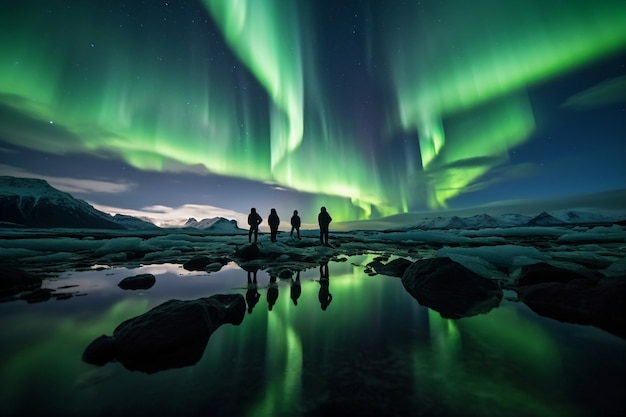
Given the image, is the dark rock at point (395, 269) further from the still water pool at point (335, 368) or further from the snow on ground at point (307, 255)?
the still water pool at point (335, 368)

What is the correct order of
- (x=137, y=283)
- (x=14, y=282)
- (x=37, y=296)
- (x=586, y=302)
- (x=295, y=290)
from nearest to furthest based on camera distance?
(x=586, y=302), (x=37, y=296), (x=14, y=282), (x=295, y=290), (x=137, y=283)

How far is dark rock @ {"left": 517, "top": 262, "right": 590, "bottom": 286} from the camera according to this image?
19.0 ft

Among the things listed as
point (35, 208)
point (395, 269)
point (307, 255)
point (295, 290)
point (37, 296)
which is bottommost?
point (295, 290)

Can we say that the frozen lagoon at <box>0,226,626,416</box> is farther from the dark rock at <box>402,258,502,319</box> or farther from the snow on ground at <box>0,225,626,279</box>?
the snow on ground at <box>0,225,626,279</box>

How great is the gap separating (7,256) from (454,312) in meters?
18.2

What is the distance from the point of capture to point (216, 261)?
11016mm

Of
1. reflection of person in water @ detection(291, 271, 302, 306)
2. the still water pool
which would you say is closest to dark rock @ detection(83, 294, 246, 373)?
the still water pool

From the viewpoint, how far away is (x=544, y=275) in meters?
6.03

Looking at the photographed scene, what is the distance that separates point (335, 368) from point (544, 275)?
6.50 meters

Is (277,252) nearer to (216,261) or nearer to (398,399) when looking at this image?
(216,261)

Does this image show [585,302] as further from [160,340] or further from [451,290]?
[160,340]

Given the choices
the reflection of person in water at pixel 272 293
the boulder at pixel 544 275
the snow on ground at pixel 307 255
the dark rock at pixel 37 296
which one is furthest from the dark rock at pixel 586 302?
the dark rock at pixel 37 296

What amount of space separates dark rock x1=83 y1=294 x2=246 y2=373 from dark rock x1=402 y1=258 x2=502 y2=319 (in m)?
3.85

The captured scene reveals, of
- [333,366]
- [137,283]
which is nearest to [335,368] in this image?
→ [333,366]
